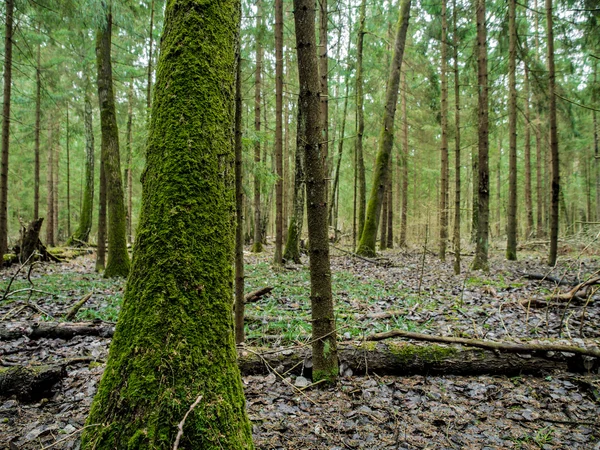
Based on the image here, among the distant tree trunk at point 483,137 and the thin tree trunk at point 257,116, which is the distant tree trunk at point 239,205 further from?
the distant tree trunk at point 483,137

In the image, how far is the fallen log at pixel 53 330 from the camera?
3.95 metres

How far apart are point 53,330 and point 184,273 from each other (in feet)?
11.9

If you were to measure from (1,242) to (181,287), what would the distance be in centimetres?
1048

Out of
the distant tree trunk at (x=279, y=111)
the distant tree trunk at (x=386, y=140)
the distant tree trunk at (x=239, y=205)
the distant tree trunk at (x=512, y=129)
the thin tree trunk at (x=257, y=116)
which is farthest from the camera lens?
the thin tree trunk at (x=257, y=116)

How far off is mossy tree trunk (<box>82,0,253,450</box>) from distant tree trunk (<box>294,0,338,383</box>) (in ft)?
3.35

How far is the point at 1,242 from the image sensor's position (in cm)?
893

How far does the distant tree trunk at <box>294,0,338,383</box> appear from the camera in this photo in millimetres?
2811

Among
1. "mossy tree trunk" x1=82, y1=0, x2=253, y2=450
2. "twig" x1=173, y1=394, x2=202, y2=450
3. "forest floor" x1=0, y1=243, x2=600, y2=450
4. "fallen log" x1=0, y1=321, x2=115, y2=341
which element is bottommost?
"forest floor" x1=0, y1=243, x2=600, y2=450

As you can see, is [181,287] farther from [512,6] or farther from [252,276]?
[512,6]

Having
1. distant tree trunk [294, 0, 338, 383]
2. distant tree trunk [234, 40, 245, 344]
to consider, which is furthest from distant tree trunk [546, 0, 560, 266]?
distant tree trunk [234, 40, 245, 344]

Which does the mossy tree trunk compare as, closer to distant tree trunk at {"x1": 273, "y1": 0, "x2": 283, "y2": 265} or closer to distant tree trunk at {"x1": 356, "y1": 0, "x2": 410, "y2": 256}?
distant tree trunk at {"x1": 273, "y1": 0, "x2": 283, "y2": 265}

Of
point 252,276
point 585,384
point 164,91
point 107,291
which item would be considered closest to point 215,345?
point 164,91

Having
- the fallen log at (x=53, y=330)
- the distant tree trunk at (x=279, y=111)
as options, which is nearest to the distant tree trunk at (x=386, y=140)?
the distant tree trunk at (x=279, y=111)

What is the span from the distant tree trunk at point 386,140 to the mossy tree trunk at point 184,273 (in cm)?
983
